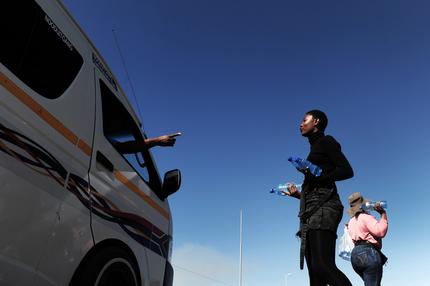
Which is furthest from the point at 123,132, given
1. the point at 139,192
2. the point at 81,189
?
the point at 81,189

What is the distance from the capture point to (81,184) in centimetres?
273

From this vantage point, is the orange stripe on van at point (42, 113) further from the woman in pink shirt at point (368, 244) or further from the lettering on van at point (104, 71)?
the woman in pink shirt at point (368, 244)

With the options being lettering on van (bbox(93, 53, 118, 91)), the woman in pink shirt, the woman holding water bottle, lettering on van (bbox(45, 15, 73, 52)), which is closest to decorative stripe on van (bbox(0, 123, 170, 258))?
lettering on van (bbox(45, 15, 73, 52))

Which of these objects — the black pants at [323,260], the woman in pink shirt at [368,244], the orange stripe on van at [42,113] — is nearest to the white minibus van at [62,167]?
the orange stripe on van at [42,113]

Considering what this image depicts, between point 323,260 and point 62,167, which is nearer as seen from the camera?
point 62,167

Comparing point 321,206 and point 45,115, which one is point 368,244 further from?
point 45,115

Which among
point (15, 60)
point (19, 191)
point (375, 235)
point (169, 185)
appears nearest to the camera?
point (19, 191)

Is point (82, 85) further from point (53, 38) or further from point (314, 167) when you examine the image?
point (314, 167)

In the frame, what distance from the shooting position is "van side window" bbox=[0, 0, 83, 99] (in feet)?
7.46

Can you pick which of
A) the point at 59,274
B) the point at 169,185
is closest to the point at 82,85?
the point at 59,274

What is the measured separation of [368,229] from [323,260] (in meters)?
1.88

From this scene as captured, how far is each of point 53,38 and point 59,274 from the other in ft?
4.58

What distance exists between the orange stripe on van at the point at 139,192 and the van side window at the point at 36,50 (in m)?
0.83

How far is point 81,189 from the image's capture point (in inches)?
107
